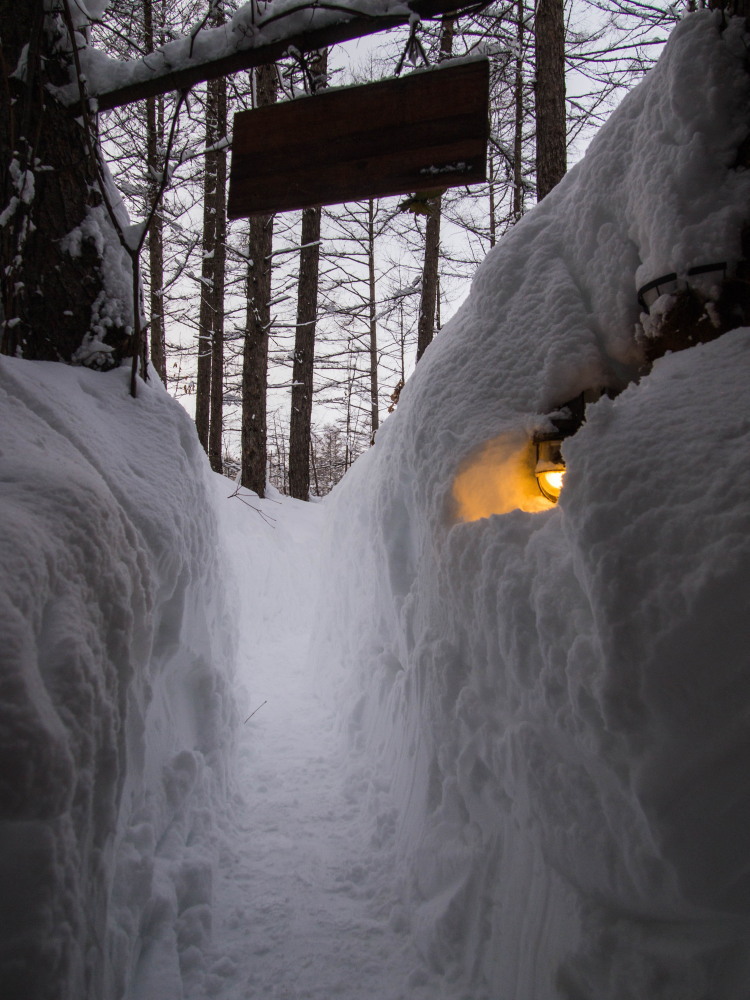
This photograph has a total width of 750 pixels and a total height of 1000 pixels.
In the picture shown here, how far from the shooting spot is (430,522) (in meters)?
2.68

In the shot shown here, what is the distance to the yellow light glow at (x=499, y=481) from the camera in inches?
92.4

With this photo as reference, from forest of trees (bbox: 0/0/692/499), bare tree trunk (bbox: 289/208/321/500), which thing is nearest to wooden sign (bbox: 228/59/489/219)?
forest of trees (bbox: 0/0/692/499)

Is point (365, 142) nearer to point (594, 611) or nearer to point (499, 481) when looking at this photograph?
point (499, 481)

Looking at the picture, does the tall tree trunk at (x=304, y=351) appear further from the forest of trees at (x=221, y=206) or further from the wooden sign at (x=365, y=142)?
the wooden sign at (x=365, y=142)

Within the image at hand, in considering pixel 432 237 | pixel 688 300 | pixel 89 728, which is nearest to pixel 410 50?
pixel 688 300

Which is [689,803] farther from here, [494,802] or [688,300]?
[688,300]

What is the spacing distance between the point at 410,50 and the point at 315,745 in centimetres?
475

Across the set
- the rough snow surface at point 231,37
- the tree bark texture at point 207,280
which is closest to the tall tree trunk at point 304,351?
the tree bark texture at point 207,280

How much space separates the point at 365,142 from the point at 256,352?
20.9 ft

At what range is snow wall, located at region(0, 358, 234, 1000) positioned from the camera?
1.18m

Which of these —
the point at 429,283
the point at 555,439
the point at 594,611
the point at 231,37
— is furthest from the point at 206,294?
the point at 594,611

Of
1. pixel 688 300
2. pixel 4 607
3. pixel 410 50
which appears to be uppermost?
pixel 410 50

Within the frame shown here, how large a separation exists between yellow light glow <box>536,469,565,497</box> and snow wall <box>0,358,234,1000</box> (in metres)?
1.77

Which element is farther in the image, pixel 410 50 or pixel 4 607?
pixel 410 50
